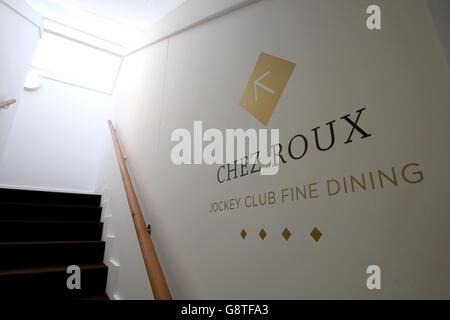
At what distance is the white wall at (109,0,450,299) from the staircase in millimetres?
934

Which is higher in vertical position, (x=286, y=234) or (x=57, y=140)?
(x=57, y=140)

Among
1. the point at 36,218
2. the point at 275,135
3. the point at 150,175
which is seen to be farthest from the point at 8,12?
the point at 275,135

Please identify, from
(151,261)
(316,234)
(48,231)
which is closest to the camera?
(316,234)

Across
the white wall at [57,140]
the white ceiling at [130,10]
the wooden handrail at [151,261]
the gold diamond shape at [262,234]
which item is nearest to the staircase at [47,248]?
the wooden handrail at [151,261]

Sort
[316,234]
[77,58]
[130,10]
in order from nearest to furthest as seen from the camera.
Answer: [316,234] < [130,10] < [77,58]

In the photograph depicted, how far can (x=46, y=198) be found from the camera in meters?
3.21

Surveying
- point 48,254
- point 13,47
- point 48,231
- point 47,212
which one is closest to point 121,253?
point 48,254

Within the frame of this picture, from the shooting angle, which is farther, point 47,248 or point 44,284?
point 47,248

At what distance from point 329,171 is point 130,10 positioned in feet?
12.0

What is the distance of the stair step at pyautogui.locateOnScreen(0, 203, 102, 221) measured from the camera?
2697 mm

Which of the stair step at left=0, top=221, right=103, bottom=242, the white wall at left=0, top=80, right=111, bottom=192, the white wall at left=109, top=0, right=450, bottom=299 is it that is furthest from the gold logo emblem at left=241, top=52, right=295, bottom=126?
the white wall at left=0, top=80, right=111, bottom=192

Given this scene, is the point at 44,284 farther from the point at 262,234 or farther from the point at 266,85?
the point at 266,85

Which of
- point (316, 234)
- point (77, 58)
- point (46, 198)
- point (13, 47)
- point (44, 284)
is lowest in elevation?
point (44, 284)

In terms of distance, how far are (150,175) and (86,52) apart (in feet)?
12.6
